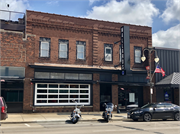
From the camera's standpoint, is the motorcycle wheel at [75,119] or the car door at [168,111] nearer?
the motorcycle wheel at [75,119]

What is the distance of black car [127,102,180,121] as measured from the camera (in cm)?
1642

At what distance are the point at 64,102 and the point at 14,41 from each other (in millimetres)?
7396

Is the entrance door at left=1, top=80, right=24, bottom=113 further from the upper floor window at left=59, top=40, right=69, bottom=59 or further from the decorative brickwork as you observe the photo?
the decorative brickwork

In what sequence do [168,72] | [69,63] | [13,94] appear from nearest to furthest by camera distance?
[13,94] → [69,63] → [168,72]

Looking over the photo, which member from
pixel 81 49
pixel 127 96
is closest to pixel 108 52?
pixel 81 49

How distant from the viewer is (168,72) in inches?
969

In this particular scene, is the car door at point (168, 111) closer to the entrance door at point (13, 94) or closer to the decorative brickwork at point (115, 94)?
the decorative brickwork at point (115, 94)

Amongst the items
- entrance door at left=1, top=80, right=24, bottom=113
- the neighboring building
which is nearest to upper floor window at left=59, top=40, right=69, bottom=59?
entrance door at left=1, top=80, right=24, bottom=113

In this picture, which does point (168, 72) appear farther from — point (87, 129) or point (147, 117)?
point (87, 129)

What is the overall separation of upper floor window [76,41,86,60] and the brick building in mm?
102

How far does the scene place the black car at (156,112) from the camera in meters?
16.4

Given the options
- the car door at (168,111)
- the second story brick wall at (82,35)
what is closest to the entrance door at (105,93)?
the second story brick wall at (82,35)

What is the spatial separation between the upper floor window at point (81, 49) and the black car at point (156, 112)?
793cm

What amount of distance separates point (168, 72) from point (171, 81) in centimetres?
236
